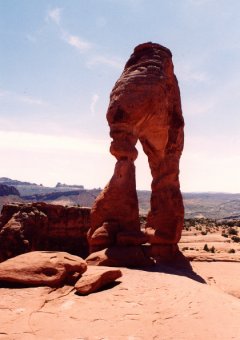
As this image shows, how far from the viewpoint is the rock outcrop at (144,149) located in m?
10.7

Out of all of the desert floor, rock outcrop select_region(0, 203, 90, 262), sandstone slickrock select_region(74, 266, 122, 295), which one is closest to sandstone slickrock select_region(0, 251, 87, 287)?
the desert floor

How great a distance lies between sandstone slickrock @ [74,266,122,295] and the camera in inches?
255

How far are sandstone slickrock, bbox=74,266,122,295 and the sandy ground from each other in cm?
14

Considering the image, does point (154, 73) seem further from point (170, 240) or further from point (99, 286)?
point (99, 286)

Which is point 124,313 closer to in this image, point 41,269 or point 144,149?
point 41,269

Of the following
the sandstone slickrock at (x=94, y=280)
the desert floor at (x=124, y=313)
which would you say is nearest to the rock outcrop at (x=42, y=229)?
the sandstone slickrock at (x=94, y=280)

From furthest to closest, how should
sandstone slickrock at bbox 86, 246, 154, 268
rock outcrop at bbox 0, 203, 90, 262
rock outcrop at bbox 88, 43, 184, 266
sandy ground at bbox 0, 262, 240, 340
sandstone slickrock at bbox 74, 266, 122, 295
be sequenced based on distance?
rock outcrop at bbox 0, 203, 90, 262
rock outcrop at bbox 88, 43, 184, 266
sandstone slickrock at bbox 86, 246, 154, 268
sandstone slickrock at bbox 74, 266, 122, 295
sandy ground at bbox 0, 262, 240, 340

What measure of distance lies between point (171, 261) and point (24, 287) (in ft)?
23.7

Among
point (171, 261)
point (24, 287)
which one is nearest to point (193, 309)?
point (24, 287)

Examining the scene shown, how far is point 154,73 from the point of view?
12125mm

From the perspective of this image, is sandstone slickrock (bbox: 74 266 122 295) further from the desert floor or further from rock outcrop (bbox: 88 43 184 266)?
rock outcrop (bbox: 88 43 184 266)

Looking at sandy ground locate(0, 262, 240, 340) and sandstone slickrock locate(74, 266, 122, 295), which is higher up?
sandstone slickrock locate(74, 266, 122, 295)

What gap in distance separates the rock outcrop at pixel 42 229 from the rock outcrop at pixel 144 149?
7913 millimetres

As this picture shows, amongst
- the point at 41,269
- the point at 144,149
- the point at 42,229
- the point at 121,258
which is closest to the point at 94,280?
the point at 41,269
